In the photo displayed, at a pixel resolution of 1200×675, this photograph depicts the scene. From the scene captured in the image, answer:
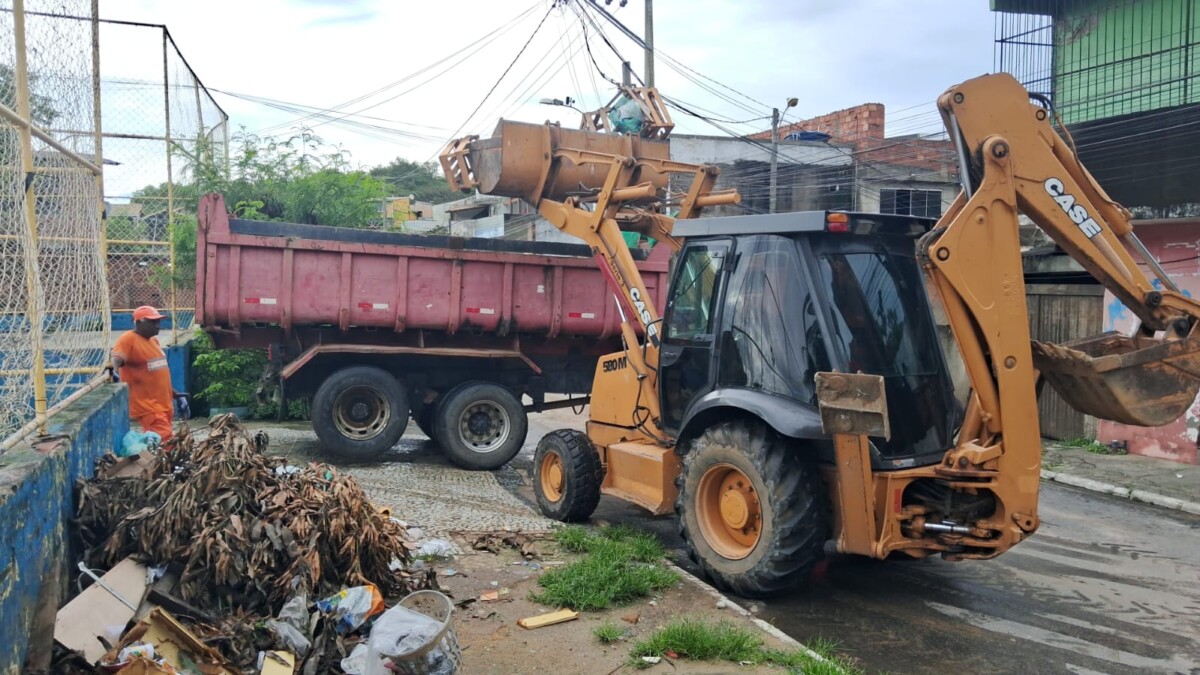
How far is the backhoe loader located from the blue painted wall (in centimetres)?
336

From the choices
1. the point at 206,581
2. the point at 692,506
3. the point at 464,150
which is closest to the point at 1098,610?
the point at 692,506

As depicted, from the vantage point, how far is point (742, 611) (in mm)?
4969

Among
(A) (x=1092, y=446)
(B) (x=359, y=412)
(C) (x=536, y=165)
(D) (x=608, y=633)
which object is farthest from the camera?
(A) (x=1092, y=446)

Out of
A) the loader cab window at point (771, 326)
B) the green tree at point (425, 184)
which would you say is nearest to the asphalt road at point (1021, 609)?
the loader cab window at point (771, 326)

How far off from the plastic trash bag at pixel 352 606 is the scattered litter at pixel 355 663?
25cm

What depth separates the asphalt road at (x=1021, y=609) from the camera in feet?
15.0

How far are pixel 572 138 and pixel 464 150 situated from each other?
1127 millimetres

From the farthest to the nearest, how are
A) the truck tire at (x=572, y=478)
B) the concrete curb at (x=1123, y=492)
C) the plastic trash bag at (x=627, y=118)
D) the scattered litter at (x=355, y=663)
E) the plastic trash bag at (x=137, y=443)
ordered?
the plastic trash bag at (x=627, y=118), the concrete curb at (x=1123, y=492), the truck tire at (x=572, y=478), the plastic trash bag at (x=137, y=443), the scattered litter at (x=355, y=663)

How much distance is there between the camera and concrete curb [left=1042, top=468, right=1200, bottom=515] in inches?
334

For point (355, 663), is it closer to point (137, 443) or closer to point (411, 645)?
point (411, 645)

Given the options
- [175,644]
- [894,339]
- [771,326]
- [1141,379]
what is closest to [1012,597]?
[1141,379]

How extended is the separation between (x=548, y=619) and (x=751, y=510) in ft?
4.50

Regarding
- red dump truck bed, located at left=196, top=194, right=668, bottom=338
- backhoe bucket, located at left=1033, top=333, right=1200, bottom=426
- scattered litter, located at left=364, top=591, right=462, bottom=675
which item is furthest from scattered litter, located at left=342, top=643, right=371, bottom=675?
red dump truck bed, located at left=196, top=194, right=668, bottom=338

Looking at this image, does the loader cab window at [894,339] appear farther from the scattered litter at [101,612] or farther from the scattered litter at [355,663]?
the scattered litter at [101,612]
